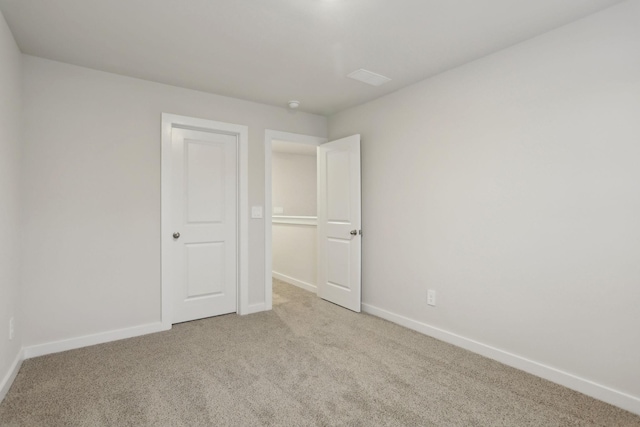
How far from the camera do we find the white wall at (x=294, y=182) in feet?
20.6

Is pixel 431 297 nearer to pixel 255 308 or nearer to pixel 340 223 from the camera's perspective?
pixel 340 223

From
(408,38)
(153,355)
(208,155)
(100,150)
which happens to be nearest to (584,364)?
(408,38)

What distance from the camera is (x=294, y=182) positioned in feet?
20.7

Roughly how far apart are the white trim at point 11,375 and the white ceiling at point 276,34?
86.3 inches

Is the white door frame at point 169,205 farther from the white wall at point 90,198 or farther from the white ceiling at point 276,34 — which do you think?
the white ceiling at point 276,34

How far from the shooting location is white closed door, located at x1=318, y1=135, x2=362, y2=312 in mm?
3590

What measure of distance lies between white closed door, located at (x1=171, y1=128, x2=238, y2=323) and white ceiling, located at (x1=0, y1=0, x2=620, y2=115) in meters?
0.67

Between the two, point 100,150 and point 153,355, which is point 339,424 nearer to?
point 153,355

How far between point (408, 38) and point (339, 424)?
2411 millimetres

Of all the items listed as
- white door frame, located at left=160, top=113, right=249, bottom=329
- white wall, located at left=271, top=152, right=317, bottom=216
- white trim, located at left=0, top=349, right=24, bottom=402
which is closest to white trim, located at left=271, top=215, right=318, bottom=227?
white door frame, located at left=160, top=113, right=249, bottom=329

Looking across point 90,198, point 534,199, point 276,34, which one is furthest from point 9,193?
point 534,199

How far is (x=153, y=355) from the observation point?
8.27 ft

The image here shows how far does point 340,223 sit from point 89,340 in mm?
2561

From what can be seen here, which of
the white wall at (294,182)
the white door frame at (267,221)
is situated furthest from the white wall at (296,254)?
the white wall at (294,182)
